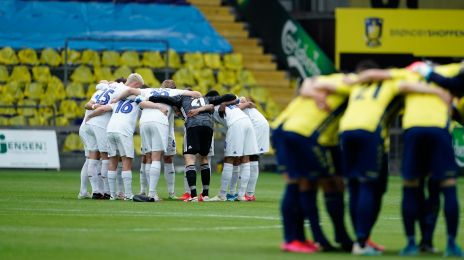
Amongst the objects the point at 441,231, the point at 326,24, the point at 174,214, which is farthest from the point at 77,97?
the point at 441,231

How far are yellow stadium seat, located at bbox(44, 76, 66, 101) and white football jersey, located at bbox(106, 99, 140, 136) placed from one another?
15276 millimetres

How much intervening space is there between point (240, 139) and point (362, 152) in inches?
416

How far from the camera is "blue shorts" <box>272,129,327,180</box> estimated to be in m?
Result: 14.0

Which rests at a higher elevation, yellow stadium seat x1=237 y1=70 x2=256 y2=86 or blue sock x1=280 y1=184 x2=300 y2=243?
blue sock x1=280 y1=184 x2=300 y2=243

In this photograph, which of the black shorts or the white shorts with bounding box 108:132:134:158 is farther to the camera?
the black shorts

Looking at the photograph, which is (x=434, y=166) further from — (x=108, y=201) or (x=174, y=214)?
(x=108, y=201)

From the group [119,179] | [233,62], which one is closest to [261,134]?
[119,179]

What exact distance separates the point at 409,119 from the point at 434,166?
560 mm

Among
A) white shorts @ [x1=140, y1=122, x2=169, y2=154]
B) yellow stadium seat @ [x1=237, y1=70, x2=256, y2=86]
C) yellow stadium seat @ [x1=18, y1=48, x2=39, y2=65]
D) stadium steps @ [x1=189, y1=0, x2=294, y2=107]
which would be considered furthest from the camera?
stadium steps @ [x1=189, y1=0, x2=294, y2=107]

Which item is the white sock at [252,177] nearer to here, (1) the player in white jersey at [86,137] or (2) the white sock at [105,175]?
(2) the white sock at [105,175]

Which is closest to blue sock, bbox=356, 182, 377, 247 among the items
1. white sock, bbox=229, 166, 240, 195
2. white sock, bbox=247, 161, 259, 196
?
white sock, bbox=247, 161, 259, 196

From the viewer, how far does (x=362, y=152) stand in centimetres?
1365

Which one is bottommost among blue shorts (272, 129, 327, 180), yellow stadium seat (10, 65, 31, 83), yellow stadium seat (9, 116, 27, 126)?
yellow stadium seat (9, 116, 27, 126)

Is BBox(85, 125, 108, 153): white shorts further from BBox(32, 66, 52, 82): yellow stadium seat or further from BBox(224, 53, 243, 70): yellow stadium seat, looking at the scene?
BBox(224, 53, 243, 70): yellow stadium seat
